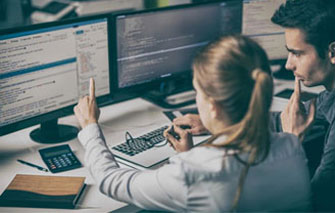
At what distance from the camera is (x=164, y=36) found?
2.08 m

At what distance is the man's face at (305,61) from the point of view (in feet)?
5.63

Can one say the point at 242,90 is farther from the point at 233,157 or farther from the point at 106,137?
the point at 106,137

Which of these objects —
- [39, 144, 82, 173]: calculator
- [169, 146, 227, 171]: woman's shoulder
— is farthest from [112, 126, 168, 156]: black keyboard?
[169, 146, 227, 171]: woman's shoulder

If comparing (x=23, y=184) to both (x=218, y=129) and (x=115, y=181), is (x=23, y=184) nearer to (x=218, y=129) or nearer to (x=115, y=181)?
(x=115, y=181)

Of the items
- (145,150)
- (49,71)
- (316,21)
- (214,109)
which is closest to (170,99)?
(145,150)

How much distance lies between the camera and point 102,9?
2.91 meters

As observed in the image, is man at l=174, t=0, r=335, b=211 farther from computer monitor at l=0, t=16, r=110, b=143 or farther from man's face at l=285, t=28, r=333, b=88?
computer monitor at l=0, t=16, r=110, b=143

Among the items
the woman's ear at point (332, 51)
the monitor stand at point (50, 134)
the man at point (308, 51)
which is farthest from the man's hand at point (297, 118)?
the monitor stand at point (50, 134)

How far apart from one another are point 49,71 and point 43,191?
0.48 meters

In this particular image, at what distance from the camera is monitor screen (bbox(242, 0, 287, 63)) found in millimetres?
2356

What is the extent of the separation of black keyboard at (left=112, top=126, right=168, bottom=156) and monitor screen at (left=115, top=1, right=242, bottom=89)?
32cm

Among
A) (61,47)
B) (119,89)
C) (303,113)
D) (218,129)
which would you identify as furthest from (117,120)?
(218,129)

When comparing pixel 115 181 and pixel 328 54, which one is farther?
pixel 328 54

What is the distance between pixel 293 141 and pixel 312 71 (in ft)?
2.04
